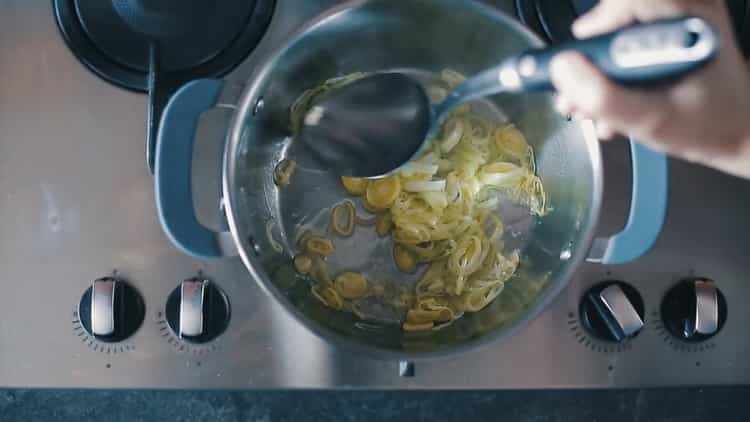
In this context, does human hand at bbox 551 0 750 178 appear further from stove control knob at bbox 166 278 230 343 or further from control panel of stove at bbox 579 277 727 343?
stove control knob at bbox 166 278 230 343

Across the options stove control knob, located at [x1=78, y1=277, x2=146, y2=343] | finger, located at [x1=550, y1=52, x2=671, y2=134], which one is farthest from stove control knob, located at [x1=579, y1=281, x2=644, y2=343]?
stove control knob, located at [x1=78, y1=277, x2=146, y2=343]

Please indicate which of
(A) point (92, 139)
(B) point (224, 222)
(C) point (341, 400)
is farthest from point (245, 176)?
(C) point (341, 400)

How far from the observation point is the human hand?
0.42 metres

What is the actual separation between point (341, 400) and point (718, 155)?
0.47 meters

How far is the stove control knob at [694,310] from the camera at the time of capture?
0.67 metres

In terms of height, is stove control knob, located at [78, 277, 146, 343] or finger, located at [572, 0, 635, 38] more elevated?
finger, located at [572, 0, 635, 38]

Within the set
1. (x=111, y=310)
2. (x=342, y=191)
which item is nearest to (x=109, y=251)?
(x=111, y=310)

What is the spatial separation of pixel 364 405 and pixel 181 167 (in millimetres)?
349

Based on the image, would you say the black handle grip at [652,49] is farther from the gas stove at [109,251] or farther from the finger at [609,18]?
the gas stove at [109,251]

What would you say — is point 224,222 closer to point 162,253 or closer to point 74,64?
→ point 162,253

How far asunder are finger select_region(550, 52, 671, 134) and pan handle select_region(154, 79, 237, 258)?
0.29m

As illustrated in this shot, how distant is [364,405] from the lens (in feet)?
2.57

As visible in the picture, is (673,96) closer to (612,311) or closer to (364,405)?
(612,311)

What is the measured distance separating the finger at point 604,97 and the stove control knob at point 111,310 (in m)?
0.43
